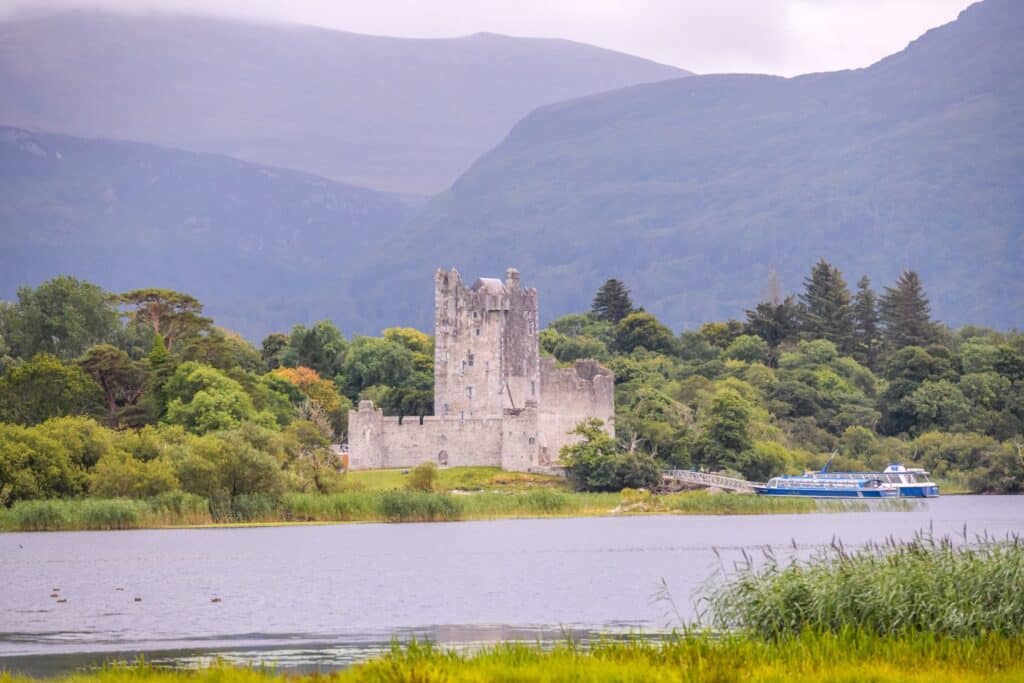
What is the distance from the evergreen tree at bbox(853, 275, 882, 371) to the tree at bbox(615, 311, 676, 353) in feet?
36.5

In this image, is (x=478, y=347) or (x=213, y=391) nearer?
(x=213, y=391)

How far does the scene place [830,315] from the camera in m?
111

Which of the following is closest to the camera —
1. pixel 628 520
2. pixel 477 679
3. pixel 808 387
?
pixel 477 679

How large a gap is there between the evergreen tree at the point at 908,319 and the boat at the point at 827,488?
31075mm

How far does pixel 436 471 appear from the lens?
74.2m

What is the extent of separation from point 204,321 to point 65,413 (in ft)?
80.2

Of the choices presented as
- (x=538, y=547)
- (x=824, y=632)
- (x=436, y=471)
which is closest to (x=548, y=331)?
(x=436, y=471)

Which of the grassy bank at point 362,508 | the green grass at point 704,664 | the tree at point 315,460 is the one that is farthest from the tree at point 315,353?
the green grass at point 704,664

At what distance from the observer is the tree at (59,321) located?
88.0 meters

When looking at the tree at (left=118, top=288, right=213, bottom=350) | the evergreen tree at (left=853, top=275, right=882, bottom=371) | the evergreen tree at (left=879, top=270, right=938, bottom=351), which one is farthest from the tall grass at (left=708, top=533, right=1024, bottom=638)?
the evergreen tree at (left=853, top=275, right=882, bottom=371)

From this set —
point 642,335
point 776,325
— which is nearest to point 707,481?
point 642,335

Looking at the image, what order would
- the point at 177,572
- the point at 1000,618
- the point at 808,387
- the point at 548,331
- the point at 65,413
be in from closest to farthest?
the point at 1000,618 → the point at 177,572 → the point at 65,413 → the point at 808,387 → the point at 548,331

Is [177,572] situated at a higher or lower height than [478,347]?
lower

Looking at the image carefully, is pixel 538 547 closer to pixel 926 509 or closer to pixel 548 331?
pixel 926 509
